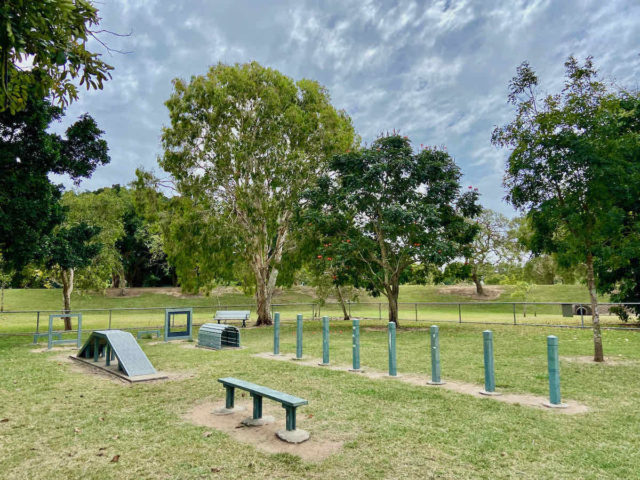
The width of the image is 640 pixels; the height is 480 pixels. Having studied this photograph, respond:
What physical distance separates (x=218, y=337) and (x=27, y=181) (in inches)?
383

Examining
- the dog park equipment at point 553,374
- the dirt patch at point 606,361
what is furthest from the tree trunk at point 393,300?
the dog park equipment at point 553,374

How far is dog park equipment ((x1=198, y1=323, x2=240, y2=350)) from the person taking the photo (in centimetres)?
1446

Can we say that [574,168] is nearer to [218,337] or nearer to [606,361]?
[606,361]

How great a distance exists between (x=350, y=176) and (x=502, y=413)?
14923mm

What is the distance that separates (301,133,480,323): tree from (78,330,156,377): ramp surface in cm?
1082

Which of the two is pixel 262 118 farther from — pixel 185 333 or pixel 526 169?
pixel 526 169

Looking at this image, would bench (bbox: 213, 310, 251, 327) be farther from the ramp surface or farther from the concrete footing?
the concrete footing

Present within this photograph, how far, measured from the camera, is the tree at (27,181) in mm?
15398

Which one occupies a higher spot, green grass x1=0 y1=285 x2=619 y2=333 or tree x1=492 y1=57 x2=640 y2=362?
tree x1=492 y1=57 x2=640 y2=362

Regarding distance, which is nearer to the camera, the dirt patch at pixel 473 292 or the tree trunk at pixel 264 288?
the tree trunk at pixel 264 288

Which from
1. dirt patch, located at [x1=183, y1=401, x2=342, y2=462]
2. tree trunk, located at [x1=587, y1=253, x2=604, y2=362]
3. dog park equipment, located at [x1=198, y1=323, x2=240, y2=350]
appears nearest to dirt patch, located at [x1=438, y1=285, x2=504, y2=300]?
tree trunk, located at [x1=587, y1=253, x2=604, y2=362]

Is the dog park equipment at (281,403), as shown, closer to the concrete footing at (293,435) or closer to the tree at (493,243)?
the concrete footing at (293,435)

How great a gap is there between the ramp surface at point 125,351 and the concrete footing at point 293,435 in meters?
5.46

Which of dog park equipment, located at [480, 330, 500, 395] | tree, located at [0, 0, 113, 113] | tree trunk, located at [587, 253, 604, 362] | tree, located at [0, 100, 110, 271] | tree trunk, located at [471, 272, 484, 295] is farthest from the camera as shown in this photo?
tree trunk, located at [471, 272, 484, 295]
